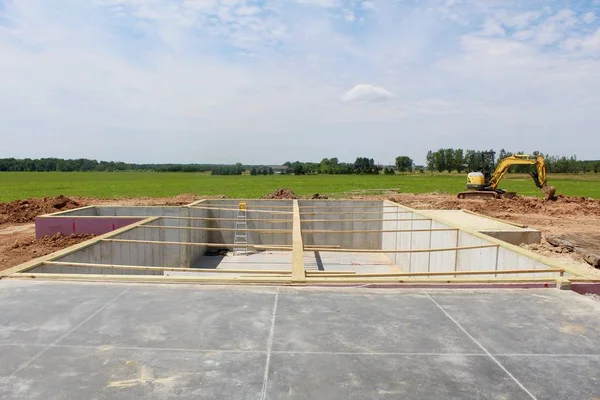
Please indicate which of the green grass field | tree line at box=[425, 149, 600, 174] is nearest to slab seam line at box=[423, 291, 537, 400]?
the green grass field

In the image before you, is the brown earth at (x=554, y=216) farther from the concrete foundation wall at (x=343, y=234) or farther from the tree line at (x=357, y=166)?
the tree line at (x=357, y=166)

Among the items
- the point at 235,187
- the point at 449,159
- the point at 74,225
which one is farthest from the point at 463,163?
the point at 74,225

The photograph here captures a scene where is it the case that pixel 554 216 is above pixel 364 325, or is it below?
below

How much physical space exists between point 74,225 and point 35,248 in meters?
2.01

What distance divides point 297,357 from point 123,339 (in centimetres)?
200

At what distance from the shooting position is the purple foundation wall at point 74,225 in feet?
49.5

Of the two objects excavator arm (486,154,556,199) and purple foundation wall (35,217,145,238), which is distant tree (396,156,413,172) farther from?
purple foundation wall (35,217,145,238)

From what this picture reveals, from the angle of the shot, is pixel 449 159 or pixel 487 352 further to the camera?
pixel 449 159

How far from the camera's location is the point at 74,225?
1516cm

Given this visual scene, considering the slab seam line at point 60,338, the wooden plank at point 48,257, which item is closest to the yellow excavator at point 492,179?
the wooden plank at point 48,257

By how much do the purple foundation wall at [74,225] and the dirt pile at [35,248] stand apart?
46 centimetres

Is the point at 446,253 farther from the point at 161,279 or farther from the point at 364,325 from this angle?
the point at 161,279

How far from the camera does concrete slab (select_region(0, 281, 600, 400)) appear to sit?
12.3 ft

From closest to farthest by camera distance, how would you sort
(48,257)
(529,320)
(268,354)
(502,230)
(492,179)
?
(268,354) < (529,320) < (48,257) < (502,230) < (492,179)
